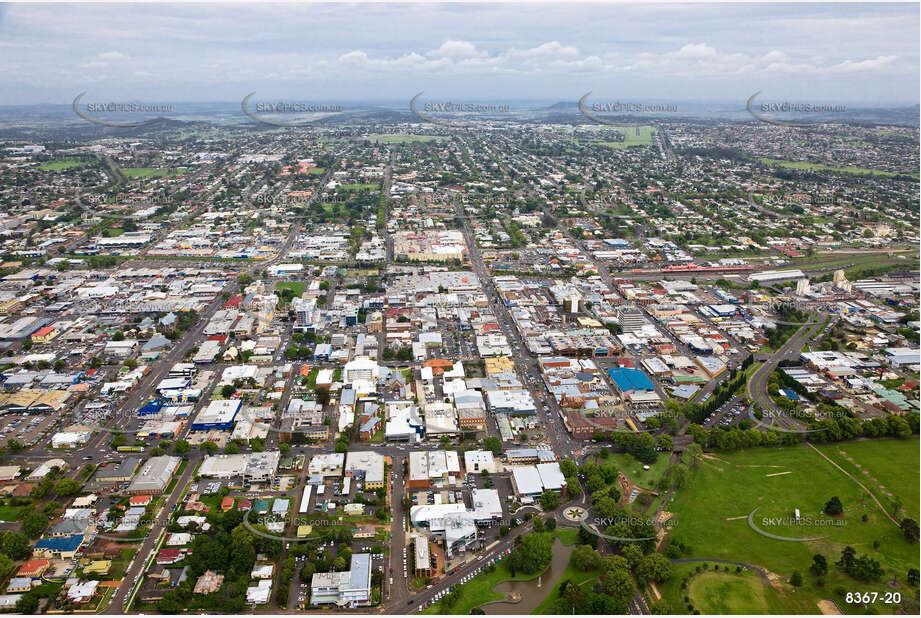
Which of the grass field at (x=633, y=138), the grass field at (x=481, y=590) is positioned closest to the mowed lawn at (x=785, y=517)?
the grass field at (x=481, y=590)

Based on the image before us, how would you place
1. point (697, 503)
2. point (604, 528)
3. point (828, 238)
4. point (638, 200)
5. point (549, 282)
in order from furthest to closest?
point (638, 200)
point (828, 238)
point (549, 282)
point (697, 503)
point (604, 528)

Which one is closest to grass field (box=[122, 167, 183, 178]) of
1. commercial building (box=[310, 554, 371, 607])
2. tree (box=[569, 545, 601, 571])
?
commercial building (box=[310, 554, 371, 607])

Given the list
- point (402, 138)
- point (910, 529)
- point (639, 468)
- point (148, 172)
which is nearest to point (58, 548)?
point (639, 468)

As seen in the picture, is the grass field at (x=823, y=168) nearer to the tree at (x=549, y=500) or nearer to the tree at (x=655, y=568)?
the tree at (x=549, y=500)

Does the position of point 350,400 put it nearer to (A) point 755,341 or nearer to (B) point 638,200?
(A) point 755,341

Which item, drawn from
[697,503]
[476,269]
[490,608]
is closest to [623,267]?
[476,269]
